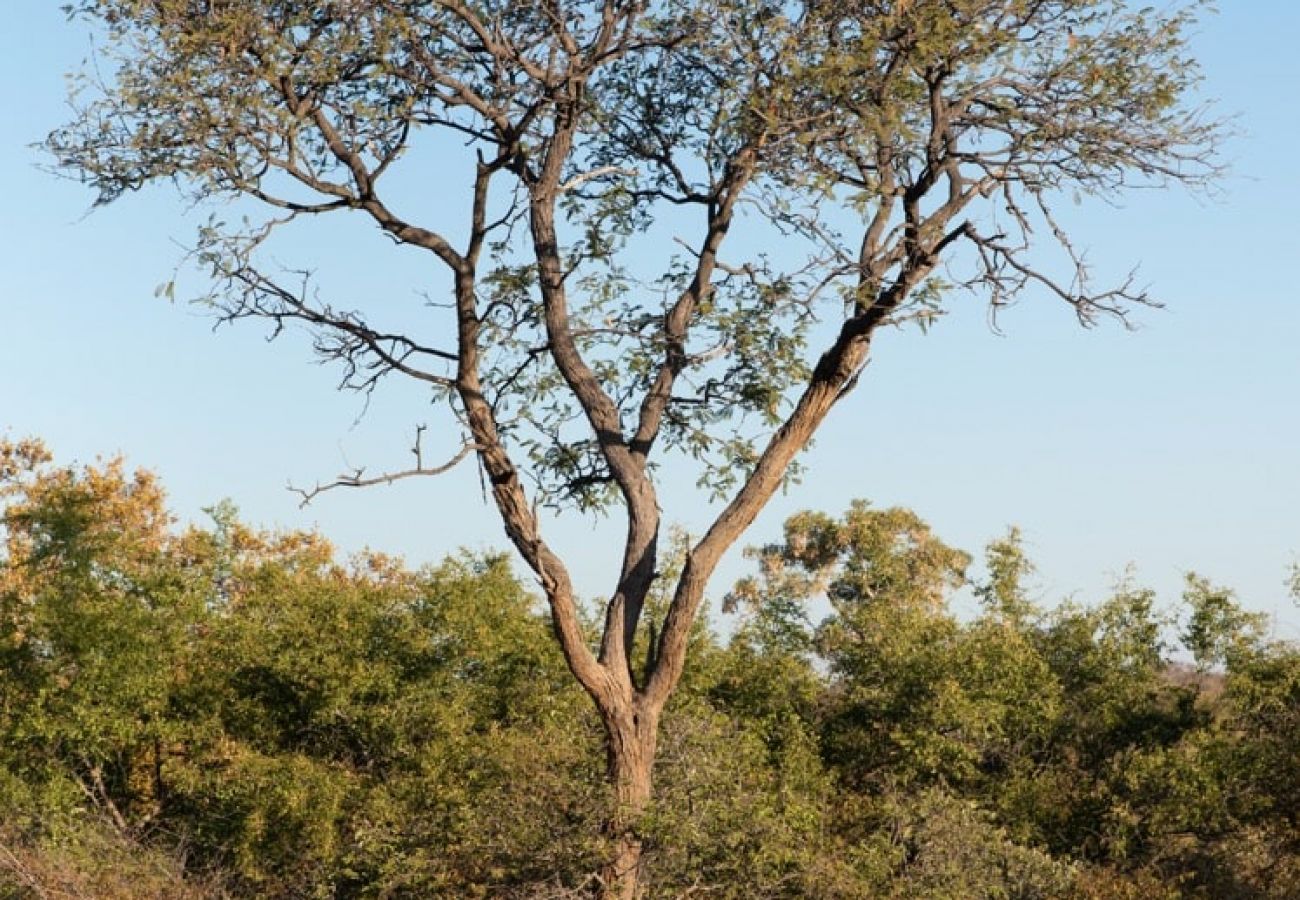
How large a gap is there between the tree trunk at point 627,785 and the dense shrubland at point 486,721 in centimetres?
348

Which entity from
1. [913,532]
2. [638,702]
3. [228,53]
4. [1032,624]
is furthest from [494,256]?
[913,532]

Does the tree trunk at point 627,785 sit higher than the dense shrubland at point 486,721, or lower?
lower

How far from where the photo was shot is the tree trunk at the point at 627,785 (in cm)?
1237

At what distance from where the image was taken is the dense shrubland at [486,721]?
17578 millimetres

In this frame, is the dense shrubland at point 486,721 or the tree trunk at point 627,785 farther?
the dense shrubland at point 486,721

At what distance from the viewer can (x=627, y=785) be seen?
40.7ft

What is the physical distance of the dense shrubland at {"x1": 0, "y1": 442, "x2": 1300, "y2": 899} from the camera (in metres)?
17.6

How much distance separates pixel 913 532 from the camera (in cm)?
3800

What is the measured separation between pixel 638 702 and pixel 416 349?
2.95m

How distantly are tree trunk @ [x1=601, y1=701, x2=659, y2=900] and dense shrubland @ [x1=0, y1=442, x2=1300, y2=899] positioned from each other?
3.48 metres

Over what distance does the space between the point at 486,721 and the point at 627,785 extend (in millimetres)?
7716

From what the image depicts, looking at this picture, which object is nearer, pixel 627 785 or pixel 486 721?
pixel 627 785

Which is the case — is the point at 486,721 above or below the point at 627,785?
above

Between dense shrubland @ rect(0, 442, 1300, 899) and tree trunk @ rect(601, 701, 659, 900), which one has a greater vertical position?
dense shrubland @ rect(0, 442, 1300, 899)
